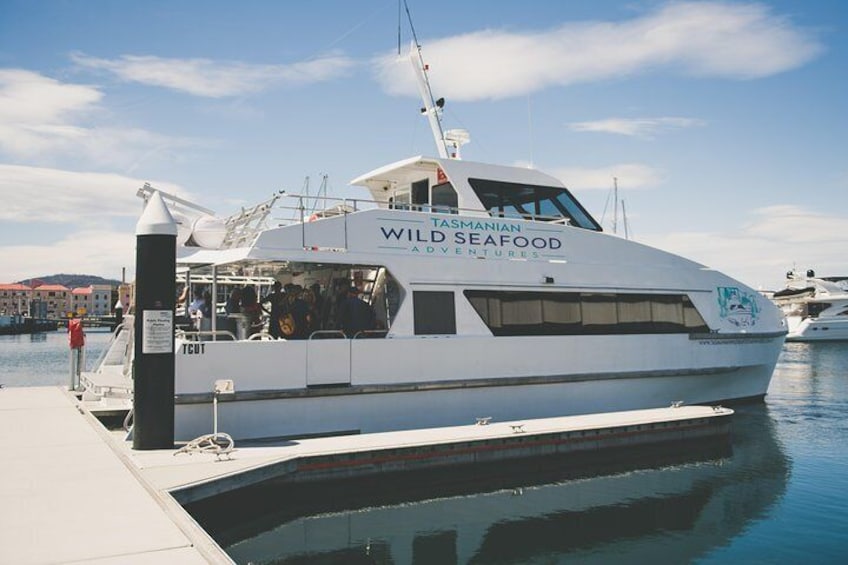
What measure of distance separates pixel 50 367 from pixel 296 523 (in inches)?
1127

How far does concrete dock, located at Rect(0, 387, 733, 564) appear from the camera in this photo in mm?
4867

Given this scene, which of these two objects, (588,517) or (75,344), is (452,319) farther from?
(75,344)

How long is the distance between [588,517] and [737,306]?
21.2 ft

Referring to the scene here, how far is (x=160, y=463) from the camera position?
714 cm

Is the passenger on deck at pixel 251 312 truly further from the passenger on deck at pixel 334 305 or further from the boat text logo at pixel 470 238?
the boat text logo at pixel 470 238

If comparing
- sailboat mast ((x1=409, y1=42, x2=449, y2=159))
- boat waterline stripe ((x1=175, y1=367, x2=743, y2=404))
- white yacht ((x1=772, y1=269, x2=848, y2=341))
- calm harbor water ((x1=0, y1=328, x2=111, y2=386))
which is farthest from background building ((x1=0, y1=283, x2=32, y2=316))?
boat waterline stripe ((x1=175, y1=367, x2=743, y2=404))

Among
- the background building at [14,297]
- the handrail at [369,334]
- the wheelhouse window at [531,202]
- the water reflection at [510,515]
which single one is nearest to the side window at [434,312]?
the handrail at [369,334]

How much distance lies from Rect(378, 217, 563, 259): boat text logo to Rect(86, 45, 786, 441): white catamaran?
22 mm

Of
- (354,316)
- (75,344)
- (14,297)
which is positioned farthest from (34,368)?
(14,297)

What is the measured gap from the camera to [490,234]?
34.8 feet

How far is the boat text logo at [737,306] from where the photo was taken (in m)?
12.6

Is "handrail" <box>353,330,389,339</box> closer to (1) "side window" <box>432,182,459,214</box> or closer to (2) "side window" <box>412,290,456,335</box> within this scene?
(2) "side window" <box>412,290,456,335</box>

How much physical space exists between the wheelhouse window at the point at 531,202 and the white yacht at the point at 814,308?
3867cm

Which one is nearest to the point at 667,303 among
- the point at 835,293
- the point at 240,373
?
the point at 240,373
